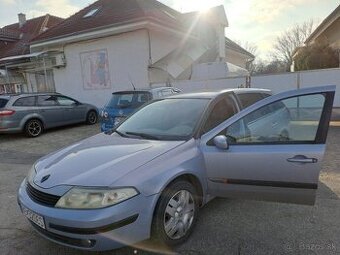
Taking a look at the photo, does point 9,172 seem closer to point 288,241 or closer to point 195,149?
point 195,149

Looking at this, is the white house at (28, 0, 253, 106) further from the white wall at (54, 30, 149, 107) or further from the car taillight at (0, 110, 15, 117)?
the car taillight at (0, 110, 15, 117)

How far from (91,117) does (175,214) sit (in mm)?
9815

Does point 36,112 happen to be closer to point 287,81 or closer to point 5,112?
point 5,112

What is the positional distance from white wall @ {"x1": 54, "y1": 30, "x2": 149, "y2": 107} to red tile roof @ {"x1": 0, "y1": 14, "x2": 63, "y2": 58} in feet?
30.4

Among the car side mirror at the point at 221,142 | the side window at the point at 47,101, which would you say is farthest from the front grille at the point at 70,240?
the side window at the point at 47,101

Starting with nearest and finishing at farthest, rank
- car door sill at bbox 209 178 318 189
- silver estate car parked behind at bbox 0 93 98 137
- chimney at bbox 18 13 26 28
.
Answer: car door sill at bbox 209 178 318 189 < silver estate car parked behind at bbox 0 93 98 137 < chimney at bbox 18 13 26 28

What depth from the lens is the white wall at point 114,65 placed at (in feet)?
43.9

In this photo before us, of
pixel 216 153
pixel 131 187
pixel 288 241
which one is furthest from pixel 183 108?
pixel 288 241

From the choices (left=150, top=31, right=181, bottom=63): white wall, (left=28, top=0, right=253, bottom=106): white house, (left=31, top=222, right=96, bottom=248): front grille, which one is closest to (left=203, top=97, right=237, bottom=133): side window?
(left=31, top=222, right=96, bottom=248): front grille

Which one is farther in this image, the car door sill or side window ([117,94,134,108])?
side window ([117,94,134,108])

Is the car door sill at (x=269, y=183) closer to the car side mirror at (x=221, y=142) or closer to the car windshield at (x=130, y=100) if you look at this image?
the car side mirror at (x=221, y=142)

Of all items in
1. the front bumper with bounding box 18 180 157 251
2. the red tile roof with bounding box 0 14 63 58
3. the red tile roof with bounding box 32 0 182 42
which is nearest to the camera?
the front bumper with bounding box 18 180 157 251

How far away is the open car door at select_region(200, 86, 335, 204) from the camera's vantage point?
122 inches

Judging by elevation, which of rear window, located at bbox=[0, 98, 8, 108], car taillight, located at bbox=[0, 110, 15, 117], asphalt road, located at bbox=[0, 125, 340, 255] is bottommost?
asphalt road, located at bbox=[0, 125, 340, 255]
